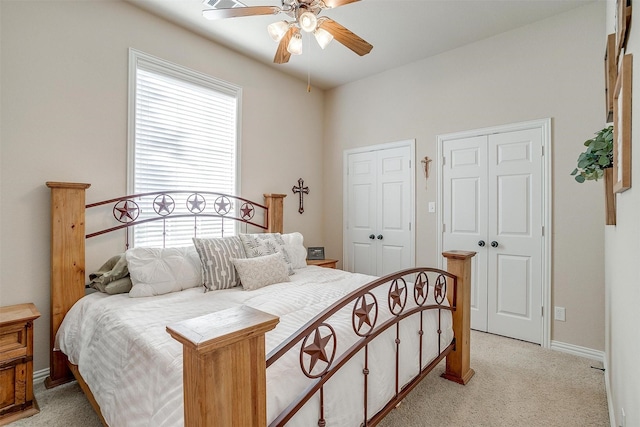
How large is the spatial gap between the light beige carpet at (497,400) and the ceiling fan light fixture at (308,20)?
2.39m

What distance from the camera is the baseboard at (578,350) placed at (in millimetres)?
2693

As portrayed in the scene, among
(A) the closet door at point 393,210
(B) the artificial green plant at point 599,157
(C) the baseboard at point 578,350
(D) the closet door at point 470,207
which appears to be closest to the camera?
(B) the artificial green plant at point 599,157

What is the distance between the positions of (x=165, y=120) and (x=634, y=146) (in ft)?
10.6

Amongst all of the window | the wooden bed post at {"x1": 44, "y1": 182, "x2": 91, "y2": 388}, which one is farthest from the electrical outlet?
the wooden bed post at {"x1": 44, "y1": 182, "x2": 91, "y2": 388}

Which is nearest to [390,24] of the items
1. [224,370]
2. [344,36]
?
[344,36]

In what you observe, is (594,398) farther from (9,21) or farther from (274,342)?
(9,21)

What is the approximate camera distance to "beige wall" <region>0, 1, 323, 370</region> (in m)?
2.19

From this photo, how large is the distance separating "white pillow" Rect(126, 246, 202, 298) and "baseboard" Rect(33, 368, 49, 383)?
37.5 inches

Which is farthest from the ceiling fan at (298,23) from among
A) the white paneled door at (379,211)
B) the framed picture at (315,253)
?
the framed picture at (315,253)

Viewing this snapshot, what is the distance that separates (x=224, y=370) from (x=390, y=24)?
3256 millimetres

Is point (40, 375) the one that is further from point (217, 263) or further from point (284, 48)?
point (284, 48)

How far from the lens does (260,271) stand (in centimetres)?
249

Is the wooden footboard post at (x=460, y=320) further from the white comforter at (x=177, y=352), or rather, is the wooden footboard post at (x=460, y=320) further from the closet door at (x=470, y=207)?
the closet door at (x=470, y=207)

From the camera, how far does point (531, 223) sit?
304 cm
